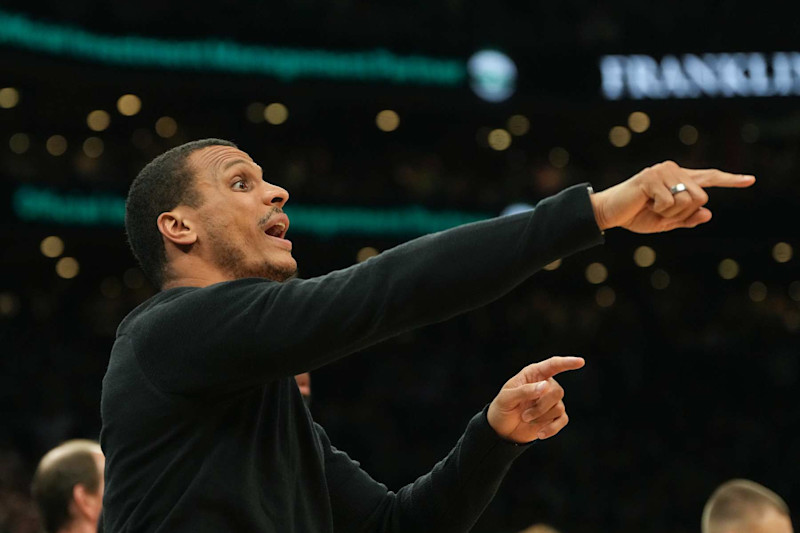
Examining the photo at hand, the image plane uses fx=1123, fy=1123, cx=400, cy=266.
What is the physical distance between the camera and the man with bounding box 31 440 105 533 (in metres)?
4.45

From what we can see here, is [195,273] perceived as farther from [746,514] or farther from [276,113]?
[276,113]

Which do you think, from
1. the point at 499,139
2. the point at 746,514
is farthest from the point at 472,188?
the point at 746,514

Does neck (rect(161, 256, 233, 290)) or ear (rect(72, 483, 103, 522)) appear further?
ear (rect(72, 483, 103, 522))

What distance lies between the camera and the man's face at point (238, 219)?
2.68 metres

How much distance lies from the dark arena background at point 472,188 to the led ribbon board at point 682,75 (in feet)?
0.12

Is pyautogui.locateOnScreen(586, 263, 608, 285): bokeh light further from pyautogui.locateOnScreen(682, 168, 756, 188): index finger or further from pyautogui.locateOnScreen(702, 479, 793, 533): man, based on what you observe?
pyautogui.locateOnScreen(682, 168, 756, 188): index finger

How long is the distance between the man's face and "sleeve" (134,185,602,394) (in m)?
0.27

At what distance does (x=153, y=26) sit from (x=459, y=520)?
50.0ft

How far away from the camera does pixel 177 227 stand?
8.83ft

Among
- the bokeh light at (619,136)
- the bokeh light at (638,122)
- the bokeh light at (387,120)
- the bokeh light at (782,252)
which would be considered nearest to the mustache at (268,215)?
the bokeh light at (387,120)

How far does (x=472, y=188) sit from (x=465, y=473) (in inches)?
650

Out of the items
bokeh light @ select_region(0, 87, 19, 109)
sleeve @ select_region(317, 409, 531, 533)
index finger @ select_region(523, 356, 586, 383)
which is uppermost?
bokeh light @ select_region(0, 87, 19, 109)

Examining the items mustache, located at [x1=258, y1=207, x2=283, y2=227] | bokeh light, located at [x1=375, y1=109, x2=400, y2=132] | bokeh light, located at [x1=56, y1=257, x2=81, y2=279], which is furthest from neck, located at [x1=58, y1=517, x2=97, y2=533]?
bokeh light, located at [x1=375, y1=109, x2=400, y2=132]

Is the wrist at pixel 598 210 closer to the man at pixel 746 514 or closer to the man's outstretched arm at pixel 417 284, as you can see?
the man's outstretched arm at pixel 417 284
